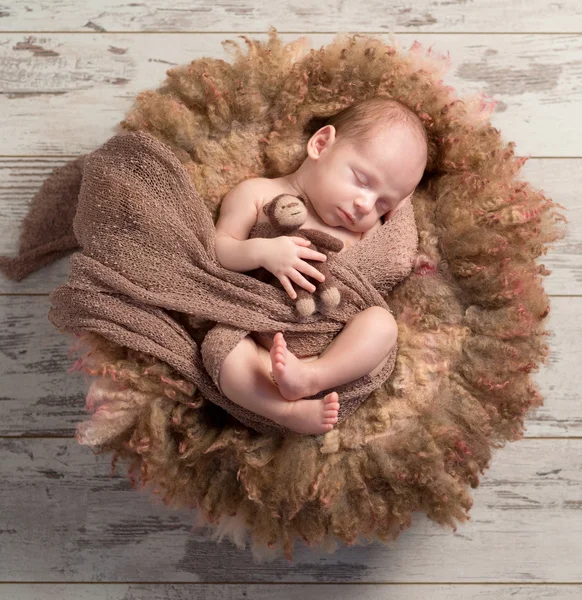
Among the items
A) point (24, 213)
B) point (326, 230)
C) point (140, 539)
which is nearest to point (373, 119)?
point (326, 230)

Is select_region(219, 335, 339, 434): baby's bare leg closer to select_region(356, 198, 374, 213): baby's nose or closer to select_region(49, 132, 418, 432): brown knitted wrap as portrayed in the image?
select_region(49, 132, 418, 432): brown knitted wrap

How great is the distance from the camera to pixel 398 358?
106 centimetres

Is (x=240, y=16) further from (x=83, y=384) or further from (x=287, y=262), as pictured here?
(x=83, y=384)

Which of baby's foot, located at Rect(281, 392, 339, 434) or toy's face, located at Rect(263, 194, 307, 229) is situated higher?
toy's face, located at Rect(263, 194, 307, 229)

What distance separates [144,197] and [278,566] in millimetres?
807

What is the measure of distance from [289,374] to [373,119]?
46 cm

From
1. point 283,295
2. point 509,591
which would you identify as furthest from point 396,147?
point 509,591

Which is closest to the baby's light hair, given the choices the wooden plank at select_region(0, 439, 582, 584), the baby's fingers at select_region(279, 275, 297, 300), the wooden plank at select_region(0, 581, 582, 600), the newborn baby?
the newborn baby

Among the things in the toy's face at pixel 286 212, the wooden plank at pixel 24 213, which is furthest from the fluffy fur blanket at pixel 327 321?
the wooden plank at pixel 24 213

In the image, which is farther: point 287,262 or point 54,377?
point 54,377

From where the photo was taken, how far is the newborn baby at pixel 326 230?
37.8 inches

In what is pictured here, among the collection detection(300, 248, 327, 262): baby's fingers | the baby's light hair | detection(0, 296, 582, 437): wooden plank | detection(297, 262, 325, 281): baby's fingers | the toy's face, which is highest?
the baby's light hair

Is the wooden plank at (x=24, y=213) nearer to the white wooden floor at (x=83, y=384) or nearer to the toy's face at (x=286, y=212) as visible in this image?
the white wooden floor at (x=83, y=384)

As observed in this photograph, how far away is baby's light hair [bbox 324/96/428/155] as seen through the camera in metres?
1.05
